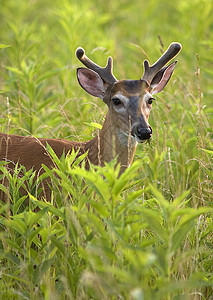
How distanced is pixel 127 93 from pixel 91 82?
448 millimetres

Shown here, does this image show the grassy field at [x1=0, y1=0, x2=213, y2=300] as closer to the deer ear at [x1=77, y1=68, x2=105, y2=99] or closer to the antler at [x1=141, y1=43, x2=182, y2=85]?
the deer ear at [x1=77, y1=68, x2=105, y2=99]

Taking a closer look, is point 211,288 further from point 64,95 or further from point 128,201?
point 64,95

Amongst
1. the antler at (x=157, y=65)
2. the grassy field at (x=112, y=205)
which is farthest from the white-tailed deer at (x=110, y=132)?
the grassy field at (x=112, y=205)

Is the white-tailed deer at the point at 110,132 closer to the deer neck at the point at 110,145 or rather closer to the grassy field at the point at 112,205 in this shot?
the deer neck at the point at 110,145

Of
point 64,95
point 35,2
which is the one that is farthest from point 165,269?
point 35,2

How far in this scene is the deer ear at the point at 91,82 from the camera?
4961 mm

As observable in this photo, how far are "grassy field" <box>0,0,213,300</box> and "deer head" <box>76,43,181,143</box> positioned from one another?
237 millimetres

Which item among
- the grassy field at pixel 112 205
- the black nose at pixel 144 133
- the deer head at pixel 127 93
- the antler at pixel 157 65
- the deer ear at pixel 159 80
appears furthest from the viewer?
the deer ear at pixel 159 80

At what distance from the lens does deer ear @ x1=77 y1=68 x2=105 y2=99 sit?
4.96m

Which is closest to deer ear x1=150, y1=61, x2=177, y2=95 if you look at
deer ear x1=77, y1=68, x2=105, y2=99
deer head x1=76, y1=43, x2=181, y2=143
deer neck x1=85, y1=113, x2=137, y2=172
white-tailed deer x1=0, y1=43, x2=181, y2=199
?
deer head x1=76, y1=43, x2=181, y2=143

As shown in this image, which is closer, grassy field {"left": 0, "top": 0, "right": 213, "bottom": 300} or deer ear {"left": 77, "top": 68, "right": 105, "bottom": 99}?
grassy field {"left": 0, "top": 0, "right": 213, "bottom": 300}

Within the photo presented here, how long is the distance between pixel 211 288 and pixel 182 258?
2.70 ft

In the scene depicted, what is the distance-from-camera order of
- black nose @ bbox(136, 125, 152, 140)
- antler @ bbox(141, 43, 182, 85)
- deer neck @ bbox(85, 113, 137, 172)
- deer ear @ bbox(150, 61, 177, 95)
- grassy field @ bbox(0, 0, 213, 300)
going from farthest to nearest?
deer ear @ bbox(150, 61, 177, 95)
antler @ bbox(141, 43, 182, 85)
deer neck @ bbox(85, 113, 137, 172)
black nose @ bbox(136, 125, 152, 140)
grassy field @ bbox(0, 0, 213, 300)

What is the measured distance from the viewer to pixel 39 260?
130 inches
